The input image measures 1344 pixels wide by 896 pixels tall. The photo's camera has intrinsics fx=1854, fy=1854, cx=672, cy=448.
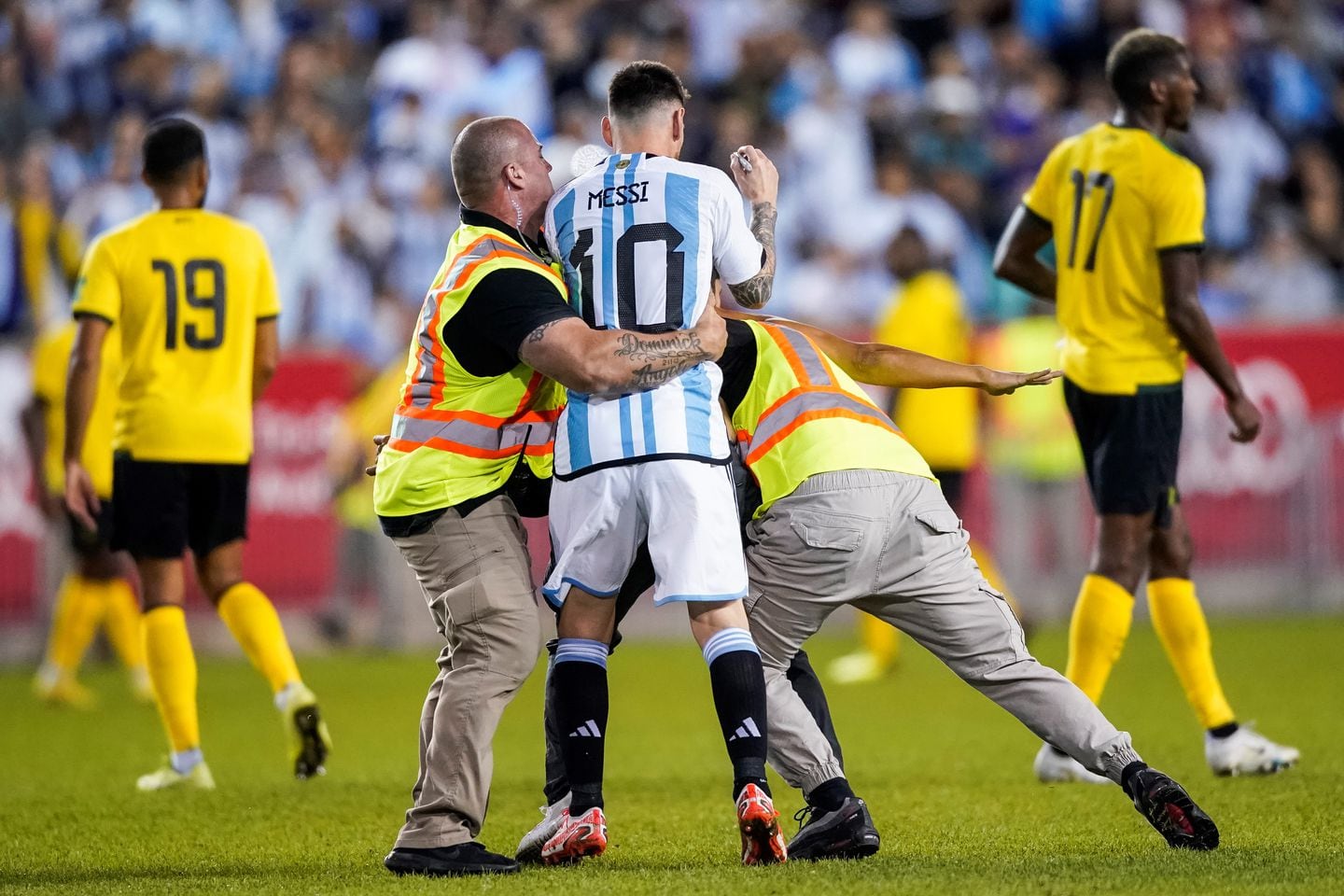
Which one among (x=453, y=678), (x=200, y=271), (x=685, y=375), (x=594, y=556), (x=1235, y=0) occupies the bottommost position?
(x=453, y=678)

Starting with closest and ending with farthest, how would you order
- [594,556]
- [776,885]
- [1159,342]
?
1. [776,885]
2. [594,556]
3. [1159,342]

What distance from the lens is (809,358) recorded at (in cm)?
541

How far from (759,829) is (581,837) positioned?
50cm

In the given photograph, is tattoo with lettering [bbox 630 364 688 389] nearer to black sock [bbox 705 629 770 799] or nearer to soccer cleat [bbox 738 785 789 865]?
black sock [bbox 705 629 770 799]

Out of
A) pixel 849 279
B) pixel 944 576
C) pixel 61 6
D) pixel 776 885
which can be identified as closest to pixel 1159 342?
pixel 944 576

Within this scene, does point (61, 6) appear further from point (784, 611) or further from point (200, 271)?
point (784, 611)

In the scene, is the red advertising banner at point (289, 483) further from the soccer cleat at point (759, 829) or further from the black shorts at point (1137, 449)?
the soccer cleat at point (759, 829)

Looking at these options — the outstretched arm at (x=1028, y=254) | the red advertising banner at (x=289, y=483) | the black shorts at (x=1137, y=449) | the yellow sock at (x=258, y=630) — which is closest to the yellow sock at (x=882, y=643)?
the outstretched arm at (x=1028, y=254)

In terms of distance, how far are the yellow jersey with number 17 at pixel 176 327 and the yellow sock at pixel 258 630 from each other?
545mm

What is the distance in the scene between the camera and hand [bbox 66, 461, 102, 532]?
280 inches

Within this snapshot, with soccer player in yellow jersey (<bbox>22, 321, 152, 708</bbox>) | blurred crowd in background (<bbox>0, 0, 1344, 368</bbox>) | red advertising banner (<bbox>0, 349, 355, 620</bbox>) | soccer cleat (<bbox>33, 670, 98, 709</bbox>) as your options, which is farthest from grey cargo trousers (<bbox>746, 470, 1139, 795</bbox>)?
blurred crowd in background (<bbox>0, 0, 1344, 368</bbox>)

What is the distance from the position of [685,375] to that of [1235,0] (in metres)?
14.7

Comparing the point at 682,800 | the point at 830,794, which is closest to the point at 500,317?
the point at 830,794

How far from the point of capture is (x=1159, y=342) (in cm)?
693
